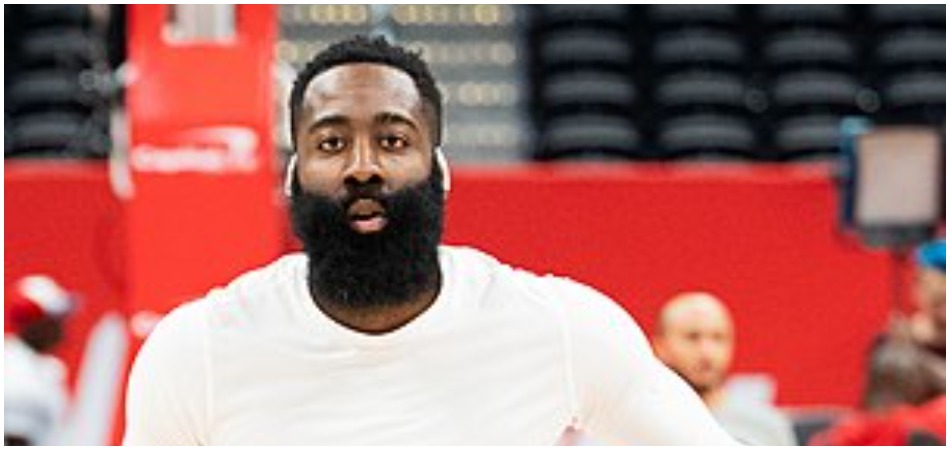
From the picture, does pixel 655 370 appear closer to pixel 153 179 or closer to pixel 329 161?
pixel 329 161

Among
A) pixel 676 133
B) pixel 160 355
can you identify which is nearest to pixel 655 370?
pixel 160 355

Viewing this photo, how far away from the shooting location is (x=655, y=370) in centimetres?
223

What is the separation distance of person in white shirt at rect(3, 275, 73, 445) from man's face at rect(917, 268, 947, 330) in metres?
1.81

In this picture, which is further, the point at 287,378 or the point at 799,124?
the point at 799,124

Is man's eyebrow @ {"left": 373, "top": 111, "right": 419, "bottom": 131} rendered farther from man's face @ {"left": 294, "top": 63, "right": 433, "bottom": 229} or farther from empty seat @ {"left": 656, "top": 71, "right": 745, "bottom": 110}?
empty seat @ {"left": 656, "top": 71, "right": 745, "bottom": 110}

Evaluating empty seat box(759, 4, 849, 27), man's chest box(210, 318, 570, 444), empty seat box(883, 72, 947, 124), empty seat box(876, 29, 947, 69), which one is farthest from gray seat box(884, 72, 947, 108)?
man's chest box(210, 318, 570, 444)

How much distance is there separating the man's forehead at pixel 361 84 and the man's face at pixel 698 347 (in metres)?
2.43

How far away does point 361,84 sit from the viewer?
84.9 inches

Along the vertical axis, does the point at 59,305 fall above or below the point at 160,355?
below

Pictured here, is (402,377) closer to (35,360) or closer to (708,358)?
(708,358)

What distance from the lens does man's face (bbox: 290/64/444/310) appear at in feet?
6.97

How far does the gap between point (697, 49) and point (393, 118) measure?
26.7 ft

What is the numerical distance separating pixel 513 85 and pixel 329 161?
821 cm

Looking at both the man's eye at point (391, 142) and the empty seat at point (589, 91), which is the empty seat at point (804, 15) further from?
the man's eye at point (391, 142)
